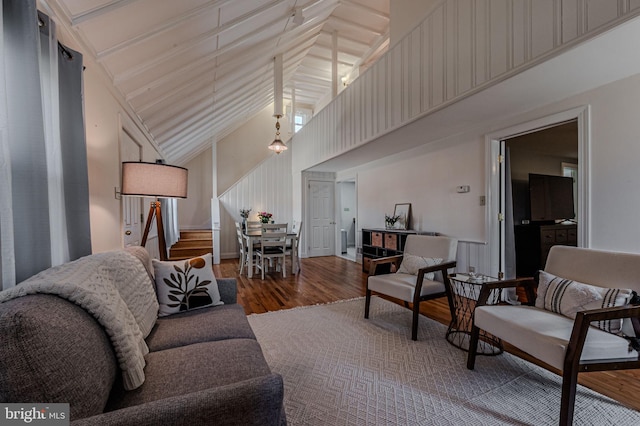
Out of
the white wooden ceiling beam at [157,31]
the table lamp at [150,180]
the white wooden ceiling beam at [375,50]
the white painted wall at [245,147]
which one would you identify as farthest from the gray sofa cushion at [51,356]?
the white painted wall at [245,147]

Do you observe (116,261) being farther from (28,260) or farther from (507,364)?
(507,364)

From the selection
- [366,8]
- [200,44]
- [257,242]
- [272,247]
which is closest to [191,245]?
[257,242]

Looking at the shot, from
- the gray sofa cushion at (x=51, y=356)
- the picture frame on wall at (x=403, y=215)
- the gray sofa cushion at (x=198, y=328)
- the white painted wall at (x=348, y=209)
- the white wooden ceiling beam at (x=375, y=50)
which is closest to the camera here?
the gray sofa cushion at (x=51, y=356)

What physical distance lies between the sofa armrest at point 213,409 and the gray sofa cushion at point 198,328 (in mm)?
724

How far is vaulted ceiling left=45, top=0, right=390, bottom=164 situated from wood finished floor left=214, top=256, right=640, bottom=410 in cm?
258

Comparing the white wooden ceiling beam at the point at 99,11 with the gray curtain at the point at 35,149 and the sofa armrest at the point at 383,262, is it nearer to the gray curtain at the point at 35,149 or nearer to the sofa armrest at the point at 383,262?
the gray curtain at the point at 35,149

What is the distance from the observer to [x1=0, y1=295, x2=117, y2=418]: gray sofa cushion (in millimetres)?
648

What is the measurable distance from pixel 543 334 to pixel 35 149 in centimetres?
265

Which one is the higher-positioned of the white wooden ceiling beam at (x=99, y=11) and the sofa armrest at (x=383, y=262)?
the white wooden ceiling beam at (x=99, y=11)

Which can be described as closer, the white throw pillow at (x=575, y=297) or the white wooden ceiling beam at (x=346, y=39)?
the white throw pillow at (x=575, y=297)

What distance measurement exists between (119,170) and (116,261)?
1.36 m

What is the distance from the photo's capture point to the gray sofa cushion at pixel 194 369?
98cm

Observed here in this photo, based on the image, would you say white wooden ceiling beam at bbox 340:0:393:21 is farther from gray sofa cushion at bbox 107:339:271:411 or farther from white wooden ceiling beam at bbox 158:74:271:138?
gray sofa cushion at bbox 107:339:271:411

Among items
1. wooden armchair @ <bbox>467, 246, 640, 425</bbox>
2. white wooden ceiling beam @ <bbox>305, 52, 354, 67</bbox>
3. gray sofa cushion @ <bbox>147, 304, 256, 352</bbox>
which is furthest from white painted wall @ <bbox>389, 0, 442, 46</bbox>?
gray sofa cushion @ <bbox>147, 304, 256, 352</bbox>
